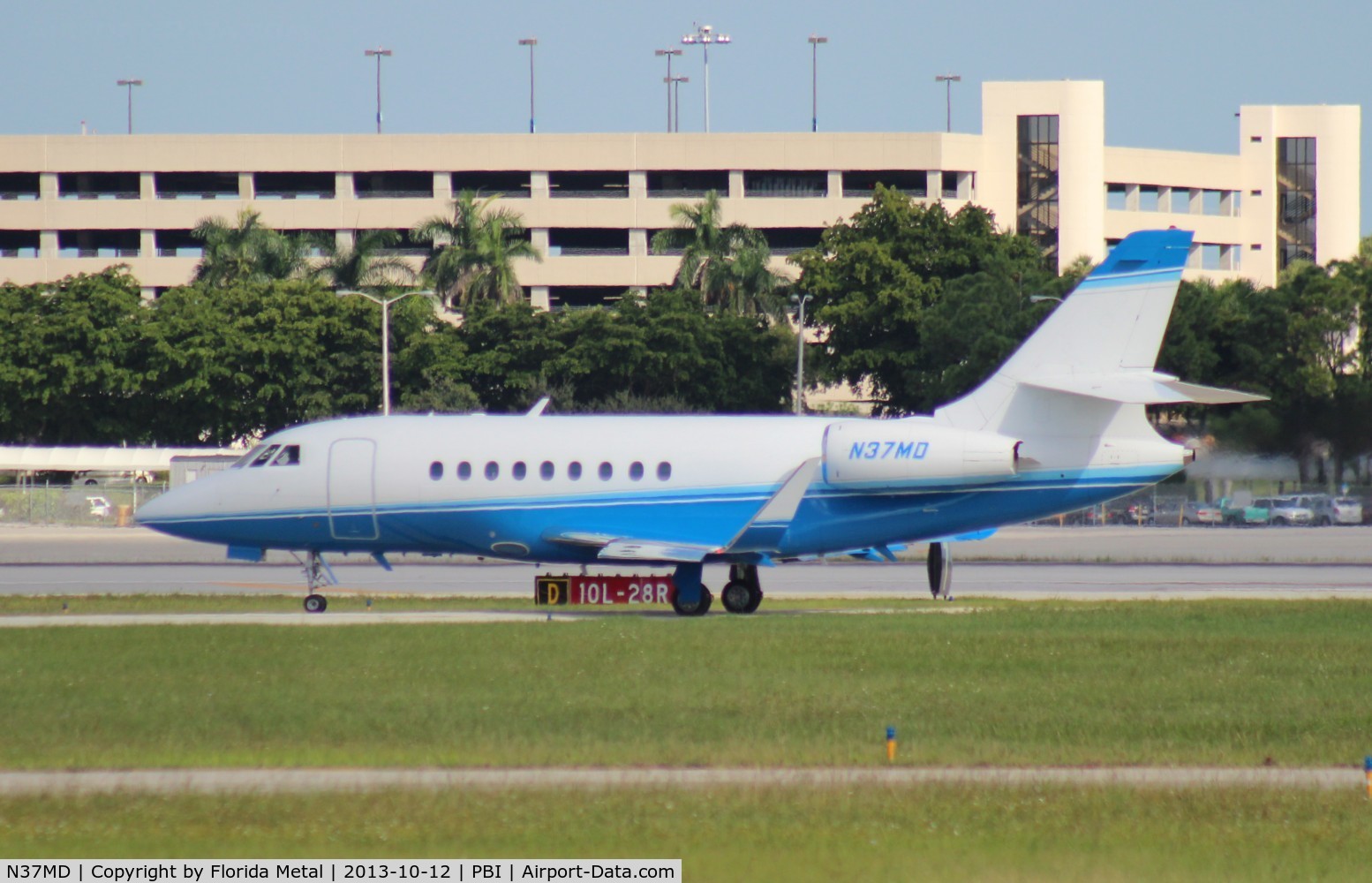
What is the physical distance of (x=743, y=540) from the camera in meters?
29.6

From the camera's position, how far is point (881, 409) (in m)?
85.8

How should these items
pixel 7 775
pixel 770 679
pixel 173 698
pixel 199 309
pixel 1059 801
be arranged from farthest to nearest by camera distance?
pixel 199 309 → pixel 770 679 → pixel 173 698 → pixel 7 775 → pixel 1059 801

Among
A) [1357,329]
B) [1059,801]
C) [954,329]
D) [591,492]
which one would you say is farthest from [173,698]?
[1357,329]

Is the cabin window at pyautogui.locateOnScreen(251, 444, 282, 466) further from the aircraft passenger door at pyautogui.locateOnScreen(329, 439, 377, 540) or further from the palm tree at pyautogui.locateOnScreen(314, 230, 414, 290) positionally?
the palm tree at pyautogui.locateOnScreen(314, 230, 414, 290)

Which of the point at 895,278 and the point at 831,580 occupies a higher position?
the point at 895,278

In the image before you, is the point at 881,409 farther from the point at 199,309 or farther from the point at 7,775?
the point at 7,775

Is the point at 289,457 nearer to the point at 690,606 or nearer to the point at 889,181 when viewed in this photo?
the point at 690,606

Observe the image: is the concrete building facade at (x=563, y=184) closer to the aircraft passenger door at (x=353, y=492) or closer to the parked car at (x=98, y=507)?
the parked car at (x=98, y=507)

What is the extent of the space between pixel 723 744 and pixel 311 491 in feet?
54.4

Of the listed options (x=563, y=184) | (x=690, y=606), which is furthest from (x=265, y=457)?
(x=563, y=184)

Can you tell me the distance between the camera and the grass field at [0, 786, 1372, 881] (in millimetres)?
11312

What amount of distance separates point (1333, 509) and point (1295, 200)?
2821 inches

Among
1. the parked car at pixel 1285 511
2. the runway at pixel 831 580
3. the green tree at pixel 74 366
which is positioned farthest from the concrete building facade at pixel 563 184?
the runway at pixel 831 580

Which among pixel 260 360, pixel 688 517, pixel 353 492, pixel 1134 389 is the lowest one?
pixel 688 517
